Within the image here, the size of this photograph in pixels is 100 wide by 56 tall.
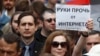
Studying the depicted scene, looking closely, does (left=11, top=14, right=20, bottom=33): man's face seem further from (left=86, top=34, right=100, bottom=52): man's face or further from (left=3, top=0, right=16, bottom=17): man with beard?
(left=86, top=34, right=100, bottom=52): man's face

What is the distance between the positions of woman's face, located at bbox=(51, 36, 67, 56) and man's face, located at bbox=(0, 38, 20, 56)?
0.67 metres

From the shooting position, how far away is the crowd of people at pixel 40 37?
5.96m

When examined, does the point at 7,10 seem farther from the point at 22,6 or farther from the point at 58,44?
the point at 58,44

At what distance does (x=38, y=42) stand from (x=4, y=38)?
117 centimetres

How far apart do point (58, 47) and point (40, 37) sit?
1.15 meters

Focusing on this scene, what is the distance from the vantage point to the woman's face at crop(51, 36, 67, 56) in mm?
6289

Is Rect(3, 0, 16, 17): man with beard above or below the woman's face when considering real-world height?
above

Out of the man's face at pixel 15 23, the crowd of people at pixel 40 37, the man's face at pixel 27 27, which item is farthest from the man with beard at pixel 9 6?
the man's face at pixel 27 27

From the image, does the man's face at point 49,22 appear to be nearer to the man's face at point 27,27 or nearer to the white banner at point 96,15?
the man's face at point 27,27

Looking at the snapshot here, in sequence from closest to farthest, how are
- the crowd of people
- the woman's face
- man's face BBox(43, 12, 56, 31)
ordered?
1. the crowd of people
2. the woman's face
3. man's face BBox(43, 12, 56, 31)

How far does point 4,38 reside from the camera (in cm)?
595

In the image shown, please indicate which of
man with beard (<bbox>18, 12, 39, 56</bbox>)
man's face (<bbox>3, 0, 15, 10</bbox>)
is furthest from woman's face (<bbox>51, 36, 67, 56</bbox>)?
man's face (<bbox>3, 0, 15, 10</bbox>)

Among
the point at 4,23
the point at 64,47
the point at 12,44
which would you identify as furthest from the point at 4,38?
the point at 4,23

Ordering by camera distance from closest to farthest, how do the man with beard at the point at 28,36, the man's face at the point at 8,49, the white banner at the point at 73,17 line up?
the man's face at the point at 8,49 → the white banner at the point at 73,17 → the man with beard at the point at 28,36
